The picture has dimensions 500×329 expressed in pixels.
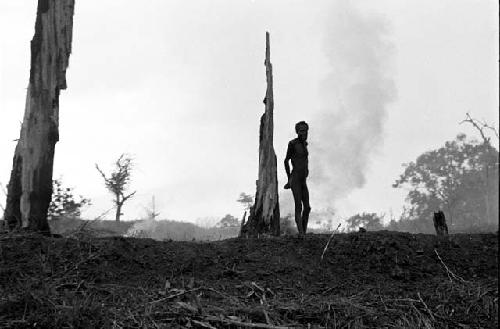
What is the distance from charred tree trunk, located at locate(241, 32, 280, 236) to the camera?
Result: 931cm

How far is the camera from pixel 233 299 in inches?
178

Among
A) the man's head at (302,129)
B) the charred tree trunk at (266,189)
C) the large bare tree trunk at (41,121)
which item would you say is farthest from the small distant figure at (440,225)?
the large bare tree trunk at (41,121)

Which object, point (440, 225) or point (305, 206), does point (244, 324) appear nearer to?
point (305, 206)

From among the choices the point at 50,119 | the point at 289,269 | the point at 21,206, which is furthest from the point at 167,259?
the point at 50,119

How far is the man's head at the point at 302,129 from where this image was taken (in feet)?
27.7

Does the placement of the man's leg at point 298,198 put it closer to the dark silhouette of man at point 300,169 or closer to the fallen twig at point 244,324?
the dark silhouette of man at point 300,169

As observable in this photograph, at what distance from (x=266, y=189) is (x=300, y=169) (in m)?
1.26

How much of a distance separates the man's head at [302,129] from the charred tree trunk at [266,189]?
1353 mm

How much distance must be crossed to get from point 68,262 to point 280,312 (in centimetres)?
246

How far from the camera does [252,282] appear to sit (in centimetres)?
511

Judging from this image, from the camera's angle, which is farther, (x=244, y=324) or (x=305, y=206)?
(x=305, y=206)

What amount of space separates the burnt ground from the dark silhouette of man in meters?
1.45

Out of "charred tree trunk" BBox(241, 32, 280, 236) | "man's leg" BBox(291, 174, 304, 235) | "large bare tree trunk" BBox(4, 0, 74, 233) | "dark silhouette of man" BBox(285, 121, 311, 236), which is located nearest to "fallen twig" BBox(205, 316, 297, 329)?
"large bare tree trunk" BBox(4, 0, 74, 233)

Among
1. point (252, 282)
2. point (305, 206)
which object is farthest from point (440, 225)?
point (252, 282)
